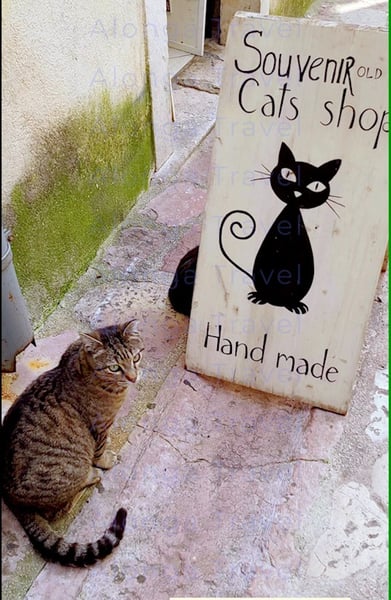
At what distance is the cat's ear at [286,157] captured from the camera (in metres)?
1.86

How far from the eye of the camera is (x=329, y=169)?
6.06ft

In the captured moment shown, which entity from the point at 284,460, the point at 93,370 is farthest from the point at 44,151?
the point at 284,460

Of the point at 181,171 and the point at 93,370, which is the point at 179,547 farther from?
the point at 181,171

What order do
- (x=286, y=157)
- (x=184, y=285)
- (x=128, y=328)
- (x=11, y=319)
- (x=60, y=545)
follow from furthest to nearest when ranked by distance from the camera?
(x=184, y=285) < (x=11, y=319) < (x=128, y=328) < (x=286, y=157) < (x=60, y=545)

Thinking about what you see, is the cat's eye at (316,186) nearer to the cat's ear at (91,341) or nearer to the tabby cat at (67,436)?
the tabby cat at (67,436)

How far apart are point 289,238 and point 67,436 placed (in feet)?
3.27

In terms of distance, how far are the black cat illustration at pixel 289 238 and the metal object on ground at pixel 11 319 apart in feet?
2.50

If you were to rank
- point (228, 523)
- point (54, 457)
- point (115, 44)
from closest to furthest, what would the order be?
point (54, 457) < point (228, 523) < point (115, 44)

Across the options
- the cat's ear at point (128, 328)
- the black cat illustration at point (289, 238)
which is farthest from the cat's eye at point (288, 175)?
the cat's ear at point (128, 328)

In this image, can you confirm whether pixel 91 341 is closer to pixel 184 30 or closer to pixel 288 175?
pixel 288 175

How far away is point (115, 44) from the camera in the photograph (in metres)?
2.79

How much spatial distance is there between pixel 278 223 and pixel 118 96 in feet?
4.53

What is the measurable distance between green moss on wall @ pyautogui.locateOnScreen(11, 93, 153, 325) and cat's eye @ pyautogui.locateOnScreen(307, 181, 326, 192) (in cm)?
113

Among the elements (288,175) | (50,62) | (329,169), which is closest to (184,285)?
(288,175)
